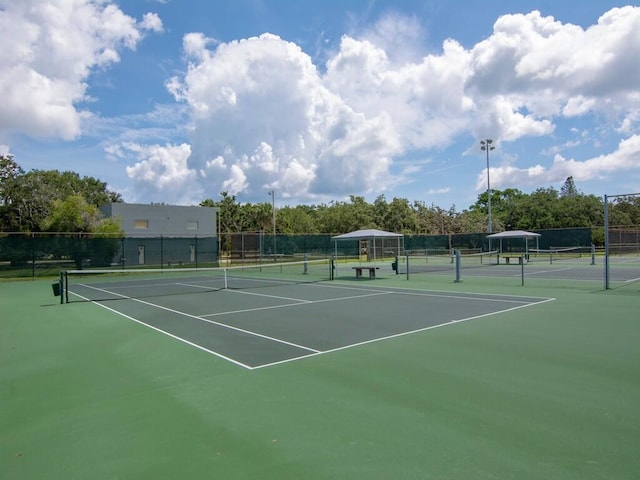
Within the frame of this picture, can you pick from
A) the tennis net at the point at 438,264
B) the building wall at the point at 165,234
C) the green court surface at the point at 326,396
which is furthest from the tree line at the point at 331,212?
the green court surface at the point at 326,396

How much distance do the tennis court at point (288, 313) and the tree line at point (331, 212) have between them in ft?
59.4

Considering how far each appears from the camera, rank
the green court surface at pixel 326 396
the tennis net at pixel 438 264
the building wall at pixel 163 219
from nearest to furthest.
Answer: the green court surface at pixel 326 396 → the tennis net at pixel 438 264 → the building wall at pixel 163 219

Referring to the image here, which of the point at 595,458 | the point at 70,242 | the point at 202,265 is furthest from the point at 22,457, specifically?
the point at 202,265

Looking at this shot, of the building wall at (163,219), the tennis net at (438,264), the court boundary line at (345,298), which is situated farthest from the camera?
the building wall at (163,219)

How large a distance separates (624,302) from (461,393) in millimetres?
9023

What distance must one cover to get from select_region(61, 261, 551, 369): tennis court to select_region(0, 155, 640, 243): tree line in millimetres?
18103

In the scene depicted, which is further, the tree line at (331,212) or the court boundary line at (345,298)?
the tree line at (331,212)

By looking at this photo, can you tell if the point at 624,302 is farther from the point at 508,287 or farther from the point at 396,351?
the point at 396,351

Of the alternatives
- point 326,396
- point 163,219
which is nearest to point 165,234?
point 163,219

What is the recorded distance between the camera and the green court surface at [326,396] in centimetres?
354

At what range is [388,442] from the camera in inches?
151

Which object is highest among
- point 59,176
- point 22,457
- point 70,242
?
point 59,176

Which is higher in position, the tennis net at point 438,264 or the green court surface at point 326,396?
the tennis net at point 438,264

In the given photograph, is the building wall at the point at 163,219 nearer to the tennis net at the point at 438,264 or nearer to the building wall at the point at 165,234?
the building wall at the point at 165,234
